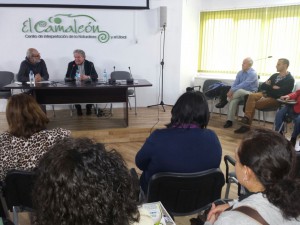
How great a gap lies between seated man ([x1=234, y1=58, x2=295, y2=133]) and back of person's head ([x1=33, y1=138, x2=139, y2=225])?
4358 millimetres

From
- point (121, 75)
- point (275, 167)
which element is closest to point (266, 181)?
point (275, 167)

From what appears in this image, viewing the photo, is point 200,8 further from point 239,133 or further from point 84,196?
point 84,196

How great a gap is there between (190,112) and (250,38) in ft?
14.1

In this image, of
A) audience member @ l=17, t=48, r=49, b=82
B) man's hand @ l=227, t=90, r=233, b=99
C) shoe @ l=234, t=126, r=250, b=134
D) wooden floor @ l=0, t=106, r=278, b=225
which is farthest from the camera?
man's hand @ l=227, t=90, r=233, b=99

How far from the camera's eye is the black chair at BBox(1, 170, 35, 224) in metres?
1.59

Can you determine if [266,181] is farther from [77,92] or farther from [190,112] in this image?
[77,92]

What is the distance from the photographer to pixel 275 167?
103cm

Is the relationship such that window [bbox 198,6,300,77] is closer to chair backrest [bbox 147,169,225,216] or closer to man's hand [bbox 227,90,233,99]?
man's hand [bbox 227,90,233,99]

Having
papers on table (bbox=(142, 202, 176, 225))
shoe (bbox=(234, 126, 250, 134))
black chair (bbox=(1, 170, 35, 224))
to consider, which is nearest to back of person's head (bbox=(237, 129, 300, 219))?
papers on table (bbox=(142, 202, 176, 225))

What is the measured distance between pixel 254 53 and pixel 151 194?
15.2 ft

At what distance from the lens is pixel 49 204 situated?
2.20 ft

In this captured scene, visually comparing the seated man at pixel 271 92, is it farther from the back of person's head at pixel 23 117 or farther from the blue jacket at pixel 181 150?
the back of person's head at pixel 23 117

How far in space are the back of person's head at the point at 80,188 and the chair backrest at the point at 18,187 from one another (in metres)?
A: 0.92

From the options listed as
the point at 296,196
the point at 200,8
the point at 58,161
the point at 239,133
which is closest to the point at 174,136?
the point at 296,196
